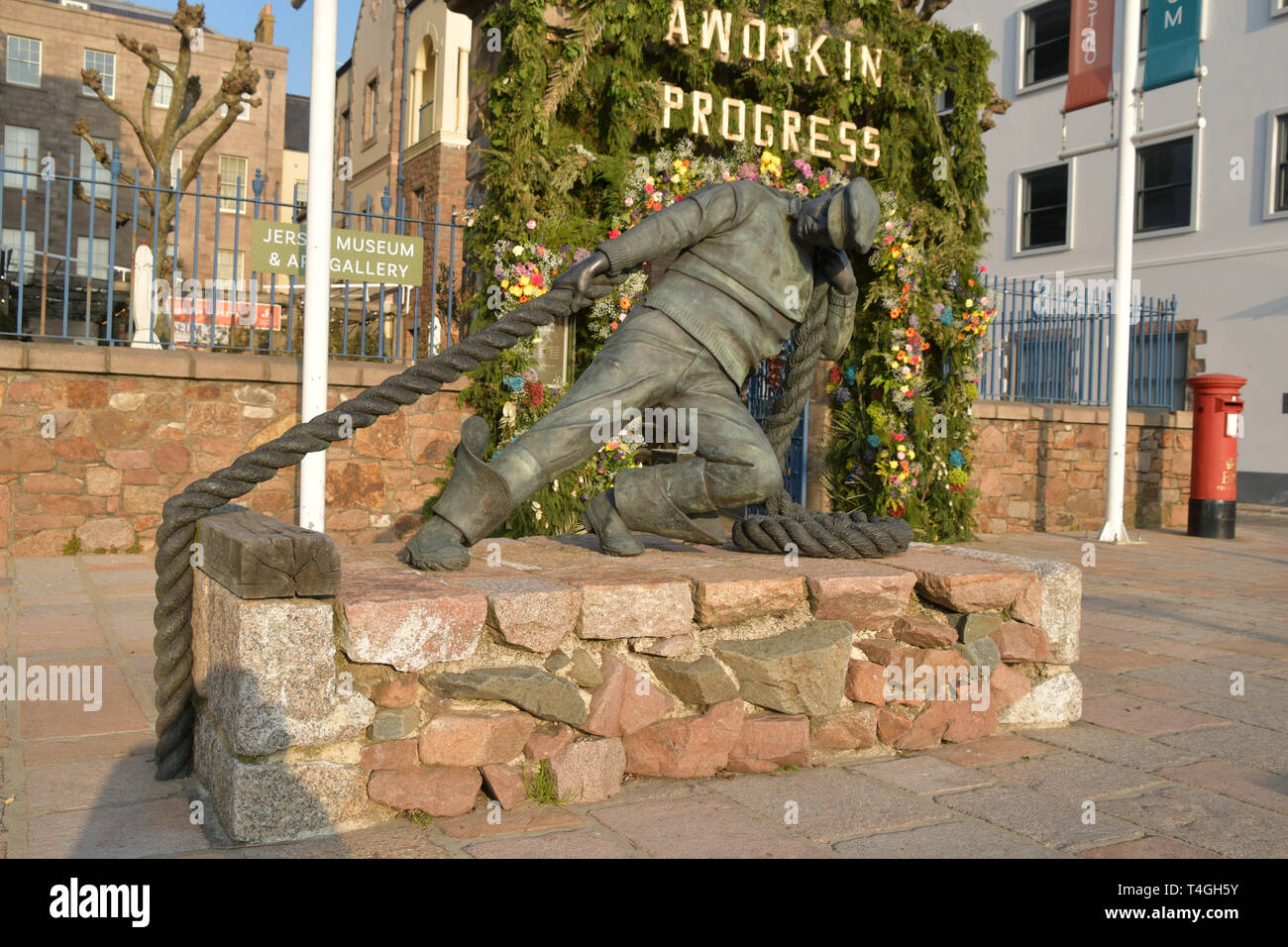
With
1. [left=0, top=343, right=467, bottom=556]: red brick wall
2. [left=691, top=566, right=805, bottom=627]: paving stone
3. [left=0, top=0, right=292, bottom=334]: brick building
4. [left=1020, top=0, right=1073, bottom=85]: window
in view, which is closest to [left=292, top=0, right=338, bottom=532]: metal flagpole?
[left=0, top=343, right=467, bottom=556]: red brick wall

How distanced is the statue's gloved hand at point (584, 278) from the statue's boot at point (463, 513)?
57cm

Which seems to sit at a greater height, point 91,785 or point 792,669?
point 792,669

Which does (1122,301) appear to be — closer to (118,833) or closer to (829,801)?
(829,801)

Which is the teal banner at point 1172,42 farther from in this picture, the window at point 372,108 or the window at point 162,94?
the window at point 162,94

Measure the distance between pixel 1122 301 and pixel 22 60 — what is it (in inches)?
1150

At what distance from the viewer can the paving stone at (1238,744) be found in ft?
12.1

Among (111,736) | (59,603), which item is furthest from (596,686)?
(59,603)

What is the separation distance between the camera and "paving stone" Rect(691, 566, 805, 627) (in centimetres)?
353

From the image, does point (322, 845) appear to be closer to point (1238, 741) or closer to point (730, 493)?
point (730, 493)

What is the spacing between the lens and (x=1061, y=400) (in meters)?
12.1

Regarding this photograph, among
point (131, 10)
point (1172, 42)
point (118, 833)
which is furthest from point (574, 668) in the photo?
point (131, 10)

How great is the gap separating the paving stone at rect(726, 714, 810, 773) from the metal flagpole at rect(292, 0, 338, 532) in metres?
3.63

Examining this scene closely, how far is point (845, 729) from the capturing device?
368 centimetres

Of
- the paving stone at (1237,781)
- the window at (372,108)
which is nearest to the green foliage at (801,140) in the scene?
the paving stone at (1237,781)
